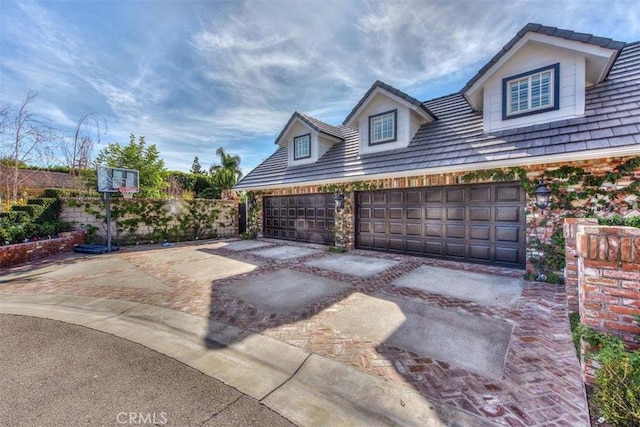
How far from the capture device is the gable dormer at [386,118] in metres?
8.97

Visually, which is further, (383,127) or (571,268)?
(383,127)

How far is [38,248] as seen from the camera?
862 cm

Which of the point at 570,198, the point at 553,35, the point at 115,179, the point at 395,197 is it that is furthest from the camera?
the point at 115,179

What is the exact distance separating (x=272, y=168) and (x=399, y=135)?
6871 millimetres

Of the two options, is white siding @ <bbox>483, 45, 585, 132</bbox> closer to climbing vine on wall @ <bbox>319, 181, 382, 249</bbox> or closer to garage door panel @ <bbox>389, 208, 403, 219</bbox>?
garage door panel @ <bbox>389, 208, 403, 219</bbox>

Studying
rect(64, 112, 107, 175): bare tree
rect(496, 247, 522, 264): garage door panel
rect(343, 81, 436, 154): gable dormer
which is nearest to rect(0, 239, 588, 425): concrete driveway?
rect(496, 247, 522, 264): garage door panel

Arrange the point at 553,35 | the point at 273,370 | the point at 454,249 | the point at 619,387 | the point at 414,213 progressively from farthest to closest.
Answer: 1. the point at 414,213
2. the point at 454,249
3. the point at 553,35
4. the point at 273,370
5. the point at 619,387

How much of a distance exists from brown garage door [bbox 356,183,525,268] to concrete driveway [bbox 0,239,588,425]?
2.31ft

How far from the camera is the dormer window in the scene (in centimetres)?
646

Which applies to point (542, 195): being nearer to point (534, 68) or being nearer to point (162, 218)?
point (534, 68)

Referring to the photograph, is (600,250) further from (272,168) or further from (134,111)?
(134,111)

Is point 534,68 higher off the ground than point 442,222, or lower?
higher

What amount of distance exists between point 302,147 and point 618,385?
11.4 meters

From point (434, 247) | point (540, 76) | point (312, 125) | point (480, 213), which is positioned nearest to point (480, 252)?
point (480, 213)
